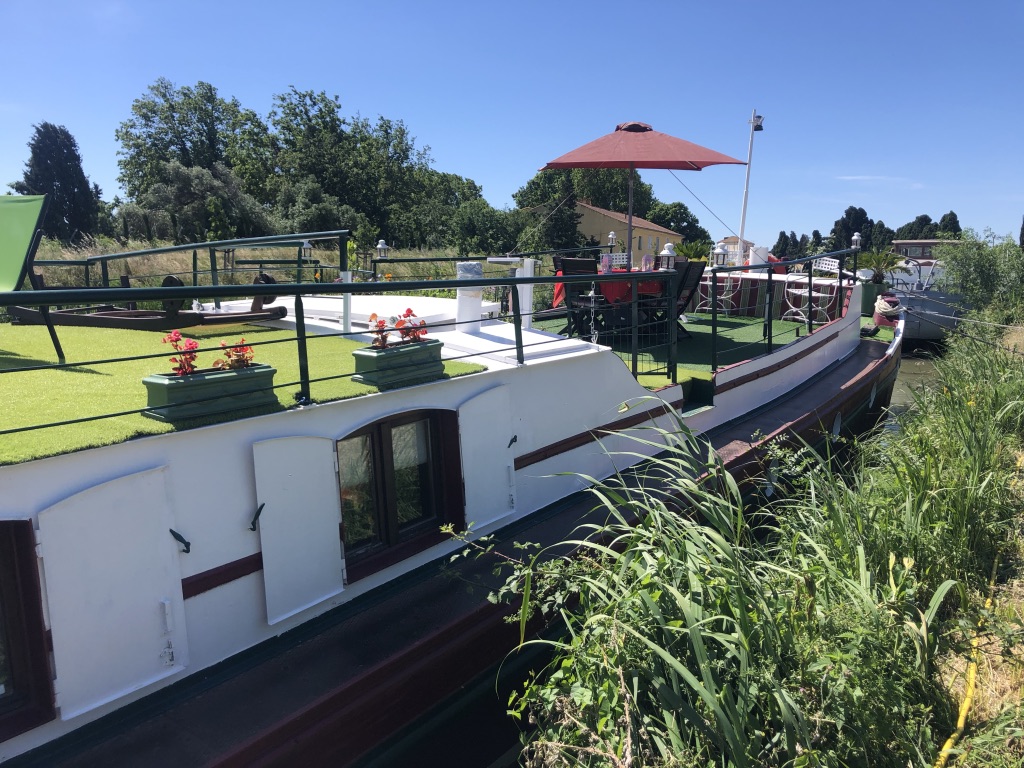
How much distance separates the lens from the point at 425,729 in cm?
322

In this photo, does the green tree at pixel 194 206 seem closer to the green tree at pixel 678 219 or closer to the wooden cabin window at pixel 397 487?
the wooden cabin window at pixel 397 487

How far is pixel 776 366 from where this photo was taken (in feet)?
23.9

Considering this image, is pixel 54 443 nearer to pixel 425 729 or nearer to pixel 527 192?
pixel 425 729

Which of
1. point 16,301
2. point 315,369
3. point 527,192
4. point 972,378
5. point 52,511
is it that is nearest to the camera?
point 16,301

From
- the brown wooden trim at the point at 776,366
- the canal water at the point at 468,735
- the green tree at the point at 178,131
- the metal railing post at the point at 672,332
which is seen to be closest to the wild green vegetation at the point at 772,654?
the canal water at the point at 468,735

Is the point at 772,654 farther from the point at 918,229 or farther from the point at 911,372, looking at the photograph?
the point at 918,229

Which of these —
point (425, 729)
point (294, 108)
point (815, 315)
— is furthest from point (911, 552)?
point (294, 108)

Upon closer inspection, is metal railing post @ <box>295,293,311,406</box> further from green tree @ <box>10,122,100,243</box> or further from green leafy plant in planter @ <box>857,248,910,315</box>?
green tree @ <box>10,122,100,243</box>

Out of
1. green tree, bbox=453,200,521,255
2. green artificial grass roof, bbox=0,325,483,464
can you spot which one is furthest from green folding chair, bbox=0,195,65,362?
green tree, bbox=453,200,521,255

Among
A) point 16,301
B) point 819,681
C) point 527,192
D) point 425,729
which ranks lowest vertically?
point 425,729

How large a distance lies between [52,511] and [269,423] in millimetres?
937

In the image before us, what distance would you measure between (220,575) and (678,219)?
3152 inches

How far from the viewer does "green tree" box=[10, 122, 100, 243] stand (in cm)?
4616

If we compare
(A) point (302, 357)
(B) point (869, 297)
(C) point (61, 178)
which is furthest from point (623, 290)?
(C) point (61, 178)
